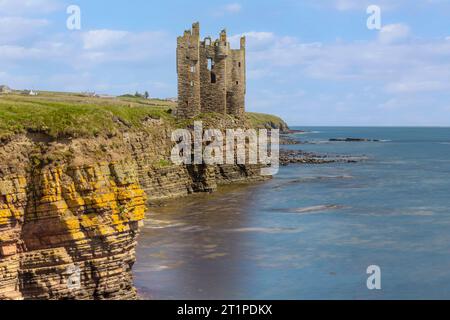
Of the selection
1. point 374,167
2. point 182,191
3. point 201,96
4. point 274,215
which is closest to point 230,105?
point 201,96

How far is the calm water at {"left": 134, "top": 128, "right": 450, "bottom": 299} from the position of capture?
29.4m

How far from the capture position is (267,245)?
38656 millimetres

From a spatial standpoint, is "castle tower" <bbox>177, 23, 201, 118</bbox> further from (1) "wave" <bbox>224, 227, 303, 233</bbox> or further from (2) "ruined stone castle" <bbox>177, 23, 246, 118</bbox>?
(1) "wave" <bbox>224, 227, 303, 233</bbox>

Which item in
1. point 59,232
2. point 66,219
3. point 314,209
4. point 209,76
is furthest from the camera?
point 209,76

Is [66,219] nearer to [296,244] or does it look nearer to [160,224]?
[296,244]

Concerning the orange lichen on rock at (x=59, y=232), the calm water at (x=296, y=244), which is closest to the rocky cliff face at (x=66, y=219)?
the orange lichen on rock at (x=59, y=232)

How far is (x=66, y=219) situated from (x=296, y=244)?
2033 centimetres

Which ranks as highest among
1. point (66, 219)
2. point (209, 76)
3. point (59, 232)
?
point (209, 76)

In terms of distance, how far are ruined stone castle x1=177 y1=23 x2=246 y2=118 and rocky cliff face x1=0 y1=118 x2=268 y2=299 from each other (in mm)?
43992

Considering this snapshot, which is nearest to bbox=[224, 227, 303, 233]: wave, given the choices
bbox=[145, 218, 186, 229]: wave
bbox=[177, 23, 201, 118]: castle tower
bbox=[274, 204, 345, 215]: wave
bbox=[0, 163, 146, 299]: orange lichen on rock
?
bbox=[145, 218, 186, 229]: wave

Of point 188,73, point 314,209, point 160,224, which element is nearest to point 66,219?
point 160,224

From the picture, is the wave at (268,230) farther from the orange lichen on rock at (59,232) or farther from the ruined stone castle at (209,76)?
the ruined stone castle at (209,76)

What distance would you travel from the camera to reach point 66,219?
71.7 ft
